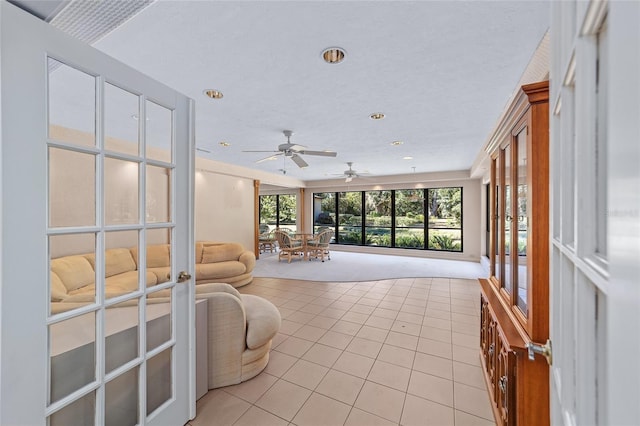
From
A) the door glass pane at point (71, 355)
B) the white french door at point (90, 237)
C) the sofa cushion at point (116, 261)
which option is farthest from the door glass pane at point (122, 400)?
the sofa cushion at point (116, 261)

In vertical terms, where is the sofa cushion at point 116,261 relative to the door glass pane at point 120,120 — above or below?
below

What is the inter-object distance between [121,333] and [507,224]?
2454mm

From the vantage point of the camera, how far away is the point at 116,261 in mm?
1365

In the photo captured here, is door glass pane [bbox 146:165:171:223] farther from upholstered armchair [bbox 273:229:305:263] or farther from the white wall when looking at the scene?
upholstered armchair [bbox 273:229:305:263]

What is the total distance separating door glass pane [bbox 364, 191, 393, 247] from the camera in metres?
9.01

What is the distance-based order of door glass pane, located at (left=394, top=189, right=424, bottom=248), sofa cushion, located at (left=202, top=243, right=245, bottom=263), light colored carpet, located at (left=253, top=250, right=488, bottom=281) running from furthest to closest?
door glass pane, located at (left=394, top=189, right=424, bottom=248), light colored carpet, located at (left=253, top=250, right=488, bottom=281), sofa cushion, located at (left=202, top=243, right=245, bottom=263)

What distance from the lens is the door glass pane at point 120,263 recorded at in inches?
52.2

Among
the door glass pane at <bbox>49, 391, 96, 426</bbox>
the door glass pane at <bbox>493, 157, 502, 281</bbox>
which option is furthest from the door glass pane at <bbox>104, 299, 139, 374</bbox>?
the door glass pane at <bbox>493, 157, 502, 281</bbox>

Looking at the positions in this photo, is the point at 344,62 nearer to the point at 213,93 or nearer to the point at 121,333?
the point at 213,93

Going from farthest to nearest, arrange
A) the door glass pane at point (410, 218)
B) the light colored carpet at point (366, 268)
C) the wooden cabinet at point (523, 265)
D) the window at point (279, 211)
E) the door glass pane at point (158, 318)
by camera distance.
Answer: the window at point (279, 211)
the door glass pane at point (410, 218)
the light colored carpet at point (366, 268)
the door glass pane at point (158, 318)
the wooden cabinet at point (523, 265)

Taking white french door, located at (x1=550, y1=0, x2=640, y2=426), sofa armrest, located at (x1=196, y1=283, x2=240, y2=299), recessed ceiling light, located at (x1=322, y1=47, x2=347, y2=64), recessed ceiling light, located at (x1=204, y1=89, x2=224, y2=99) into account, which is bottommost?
sofa armrest, located at (x1=196, y1=283, x2=240, y2=299)

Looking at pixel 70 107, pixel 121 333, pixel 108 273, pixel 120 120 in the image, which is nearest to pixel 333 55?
pixel 120 120

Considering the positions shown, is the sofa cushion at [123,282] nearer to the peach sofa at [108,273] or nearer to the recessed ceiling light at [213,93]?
the peach sofa at [108,273]

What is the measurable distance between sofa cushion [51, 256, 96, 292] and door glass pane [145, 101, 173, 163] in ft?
2.10
